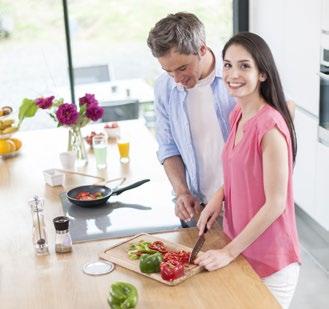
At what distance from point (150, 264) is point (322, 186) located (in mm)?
2234

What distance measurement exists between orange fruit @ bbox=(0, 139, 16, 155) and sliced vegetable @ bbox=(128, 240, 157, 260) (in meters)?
1.46

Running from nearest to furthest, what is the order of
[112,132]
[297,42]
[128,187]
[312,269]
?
[128,187]
[112,132]
[312,269]
[297,42]

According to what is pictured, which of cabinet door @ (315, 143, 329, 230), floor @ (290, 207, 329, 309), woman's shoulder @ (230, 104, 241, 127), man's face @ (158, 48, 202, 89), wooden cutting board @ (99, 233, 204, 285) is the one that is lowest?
floor @ (290, 207, 329, 309)

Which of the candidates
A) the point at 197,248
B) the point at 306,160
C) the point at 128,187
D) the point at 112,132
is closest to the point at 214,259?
the point at 197,248

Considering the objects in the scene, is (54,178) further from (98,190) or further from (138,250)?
(138,250)

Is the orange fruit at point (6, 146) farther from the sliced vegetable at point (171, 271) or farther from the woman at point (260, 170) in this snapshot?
the sliced vegetable at point (171, 271)

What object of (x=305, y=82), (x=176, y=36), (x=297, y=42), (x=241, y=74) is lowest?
(x=305, y=82)

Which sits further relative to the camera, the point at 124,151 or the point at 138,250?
the point at 124,151

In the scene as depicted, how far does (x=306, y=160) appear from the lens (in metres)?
4.12

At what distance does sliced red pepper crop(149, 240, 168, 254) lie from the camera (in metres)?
2.08

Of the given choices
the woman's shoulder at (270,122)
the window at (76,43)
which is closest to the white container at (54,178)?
the woman's shoulder at (270,122)

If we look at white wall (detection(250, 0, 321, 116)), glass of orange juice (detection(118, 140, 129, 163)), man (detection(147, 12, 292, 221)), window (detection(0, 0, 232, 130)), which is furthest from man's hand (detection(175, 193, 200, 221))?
window (detection(0, 0, 232, 130))

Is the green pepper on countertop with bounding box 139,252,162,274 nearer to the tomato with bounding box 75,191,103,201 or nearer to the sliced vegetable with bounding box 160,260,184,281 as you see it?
the sliced vegetable with bounding box 160,260,184,281

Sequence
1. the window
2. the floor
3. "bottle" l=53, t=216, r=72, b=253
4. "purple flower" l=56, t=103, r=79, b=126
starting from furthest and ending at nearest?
1. the window
2. the floor
3. "purple flower" l=56, t=103, r=79, b=126
4. "bottle" l=53, t=216, r=72, b=253
